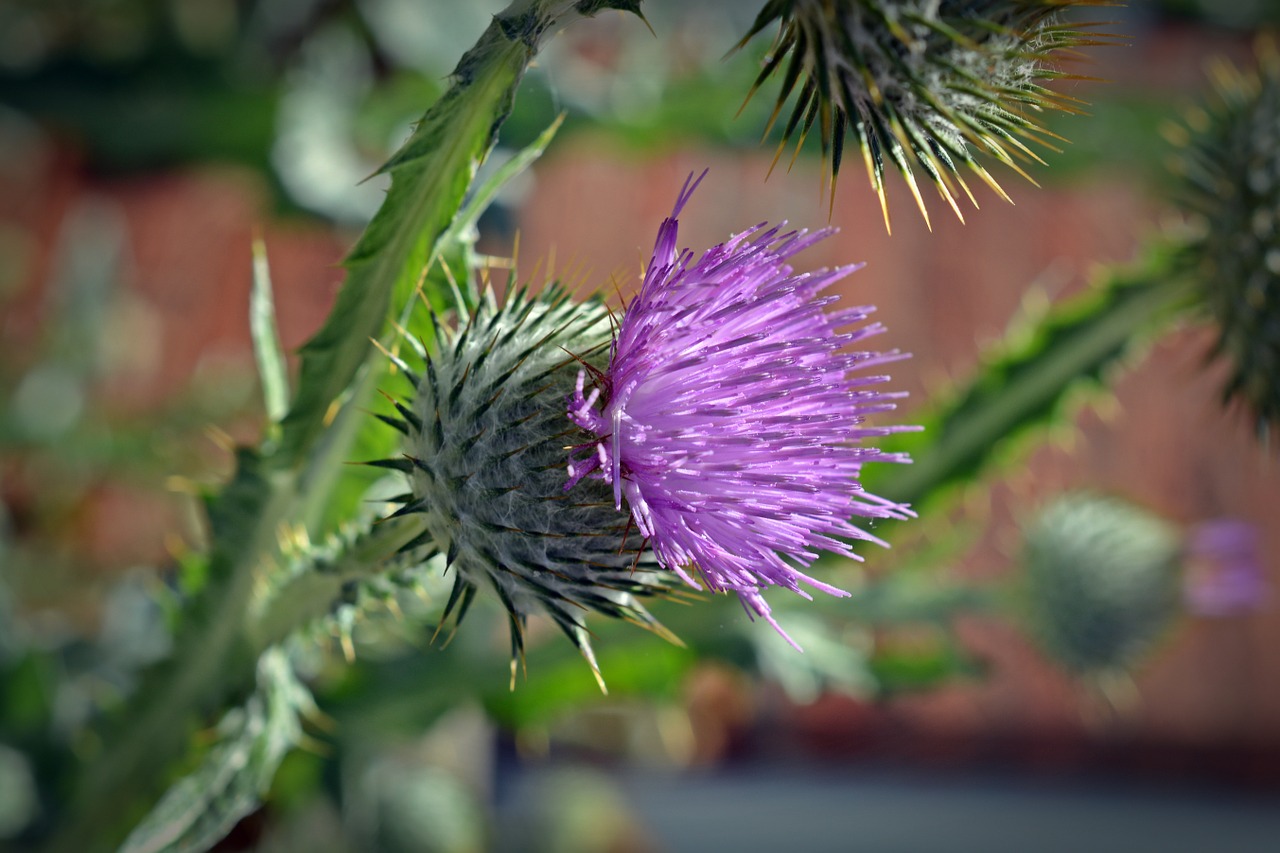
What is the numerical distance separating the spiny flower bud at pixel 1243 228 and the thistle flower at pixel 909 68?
103 cm

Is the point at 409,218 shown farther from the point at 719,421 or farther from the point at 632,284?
the point at 632,284

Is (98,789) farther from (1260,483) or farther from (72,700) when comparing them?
→ (1260,483)

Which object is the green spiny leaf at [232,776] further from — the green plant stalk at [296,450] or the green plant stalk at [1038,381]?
the green plant stalk at [1038,381]

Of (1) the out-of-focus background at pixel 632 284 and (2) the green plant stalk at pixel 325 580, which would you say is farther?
(1) the out-of-focus background at pixel 632 284

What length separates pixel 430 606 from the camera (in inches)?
81.5

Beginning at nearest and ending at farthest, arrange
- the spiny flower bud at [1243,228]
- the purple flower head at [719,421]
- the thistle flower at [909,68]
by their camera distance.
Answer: the thistle flower at [909,68]
the purple flower head at [719,421]
the spiny flower bud at [1243,228]

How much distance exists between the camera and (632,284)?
9.13 ft

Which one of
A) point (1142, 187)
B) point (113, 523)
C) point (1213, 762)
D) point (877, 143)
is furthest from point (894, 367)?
point (877, 143)

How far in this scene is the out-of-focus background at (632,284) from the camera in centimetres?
309

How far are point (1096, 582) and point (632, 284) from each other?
54.5 inches

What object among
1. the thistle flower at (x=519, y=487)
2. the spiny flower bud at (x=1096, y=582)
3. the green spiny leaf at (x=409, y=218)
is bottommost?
the spiny flower bud at (x=1096, y=582)

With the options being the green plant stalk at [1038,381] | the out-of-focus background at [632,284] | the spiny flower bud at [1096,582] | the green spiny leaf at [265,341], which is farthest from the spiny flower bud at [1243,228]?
the green spiny leaf at [265,341]

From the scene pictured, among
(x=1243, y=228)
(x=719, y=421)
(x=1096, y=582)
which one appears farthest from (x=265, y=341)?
(x=1096, y=582)

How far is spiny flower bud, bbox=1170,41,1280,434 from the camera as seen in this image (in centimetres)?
194
